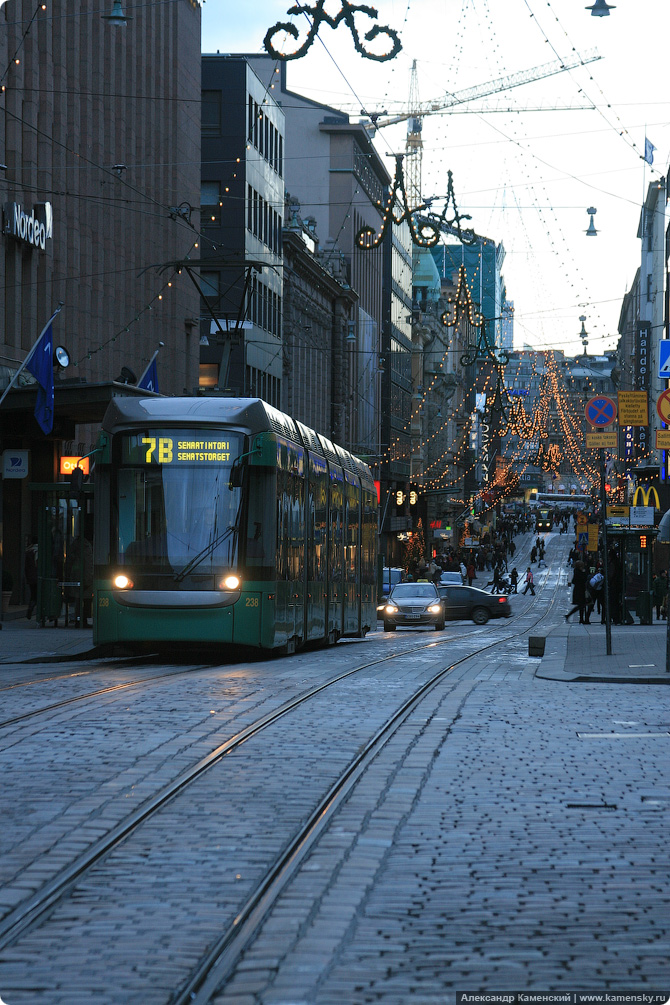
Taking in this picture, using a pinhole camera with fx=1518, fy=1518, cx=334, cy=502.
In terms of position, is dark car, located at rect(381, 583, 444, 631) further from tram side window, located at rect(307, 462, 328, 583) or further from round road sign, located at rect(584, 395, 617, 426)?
round road sign, located at rect(584, 395, 617, 426)

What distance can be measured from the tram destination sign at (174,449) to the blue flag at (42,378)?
30.3 ft

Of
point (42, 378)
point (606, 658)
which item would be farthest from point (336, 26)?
point (42, 378)

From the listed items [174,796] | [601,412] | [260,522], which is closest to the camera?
[174,796]

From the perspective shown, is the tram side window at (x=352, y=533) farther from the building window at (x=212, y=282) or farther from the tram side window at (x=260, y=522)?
the building window at (x=212, y=282)

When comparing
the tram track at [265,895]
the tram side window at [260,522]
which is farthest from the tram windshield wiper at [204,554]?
the tram track at [265,895]

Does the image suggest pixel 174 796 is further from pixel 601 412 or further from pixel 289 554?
pixel 601 412

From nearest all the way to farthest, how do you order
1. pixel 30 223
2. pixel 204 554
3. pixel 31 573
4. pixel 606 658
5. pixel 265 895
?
1. pixel 265 895
2. pixel 204 554
3. pixel 606 658
4. pixel 31 573
5. pixel 30 223

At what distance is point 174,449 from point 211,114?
161ft

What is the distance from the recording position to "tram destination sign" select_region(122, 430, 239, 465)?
1897cm

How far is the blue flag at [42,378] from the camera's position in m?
27.8

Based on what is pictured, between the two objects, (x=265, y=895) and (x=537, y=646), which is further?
(x=537, y=646)

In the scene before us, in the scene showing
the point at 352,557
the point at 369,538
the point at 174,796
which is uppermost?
the point at 369,538

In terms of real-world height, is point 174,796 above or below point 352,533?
below

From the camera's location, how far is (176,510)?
18828 millimetres
